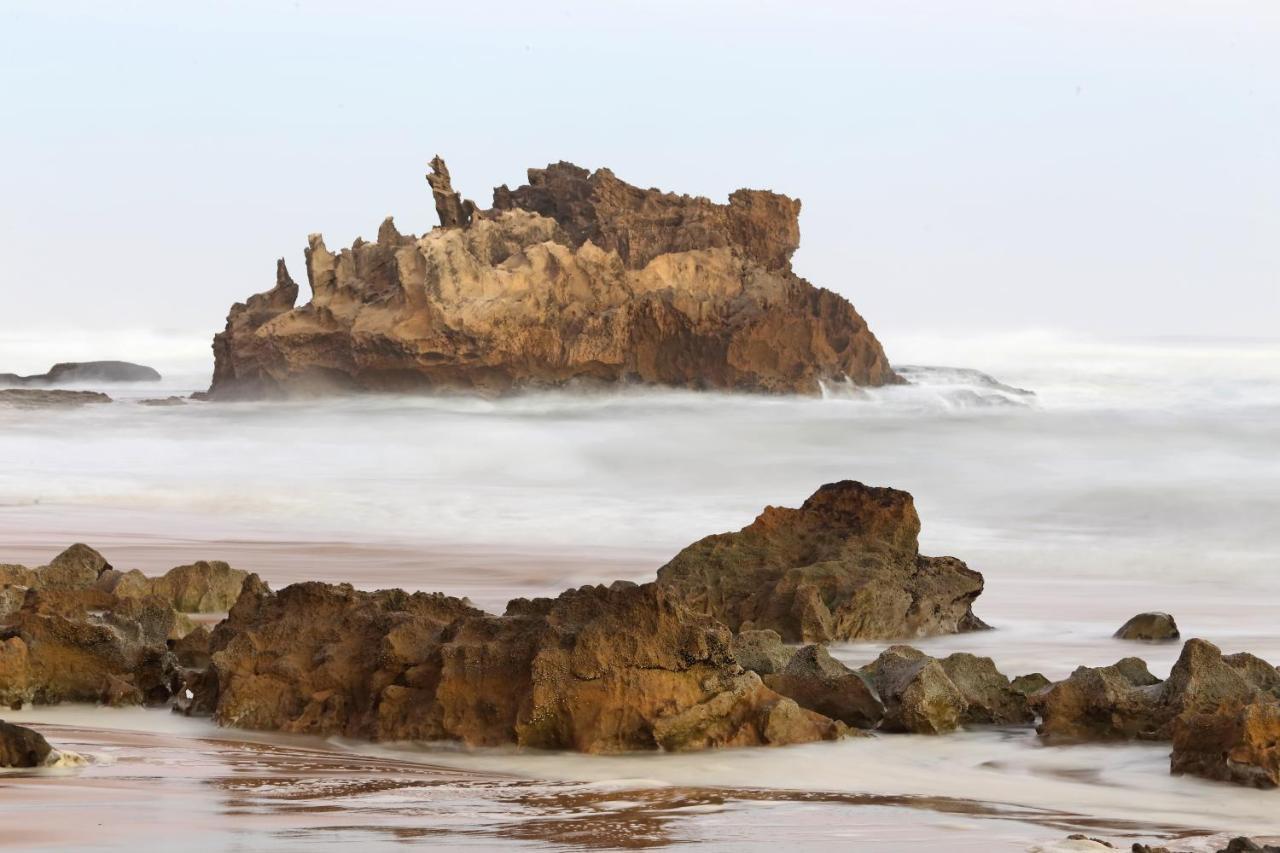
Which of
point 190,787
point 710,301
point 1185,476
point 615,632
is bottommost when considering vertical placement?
point 190,787

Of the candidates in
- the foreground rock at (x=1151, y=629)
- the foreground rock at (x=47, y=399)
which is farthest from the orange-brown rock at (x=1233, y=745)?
the foreground rock at (x=47, y=399)

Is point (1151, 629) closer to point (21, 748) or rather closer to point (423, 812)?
point (423, 812)

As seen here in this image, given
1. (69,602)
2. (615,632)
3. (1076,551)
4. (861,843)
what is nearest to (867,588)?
(615,632)

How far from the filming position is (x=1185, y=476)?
1565cm

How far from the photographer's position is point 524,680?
435cm

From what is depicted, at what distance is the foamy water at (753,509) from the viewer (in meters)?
4.15

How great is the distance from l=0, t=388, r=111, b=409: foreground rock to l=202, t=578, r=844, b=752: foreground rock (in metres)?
21.8

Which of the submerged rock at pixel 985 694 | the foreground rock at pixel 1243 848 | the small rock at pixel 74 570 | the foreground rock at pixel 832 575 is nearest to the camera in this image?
the foreground rock at pixel 1243 848

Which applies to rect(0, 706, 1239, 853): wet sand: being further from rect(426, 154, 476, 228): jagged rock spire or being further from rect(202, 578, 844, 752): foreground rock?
rect(426, 154, 476, 228): jagged rock spire

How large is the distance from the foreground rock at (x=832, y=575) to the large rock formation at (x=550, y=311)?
16.8 meters

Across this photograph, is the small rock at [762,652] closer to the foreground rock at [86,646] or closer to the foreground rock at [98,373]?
the foreground rock at [86,646]

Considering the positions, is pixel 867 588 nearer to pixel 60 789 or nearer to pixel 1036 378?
pixel 60 789

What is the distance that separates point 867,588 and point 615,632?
7.79 feet

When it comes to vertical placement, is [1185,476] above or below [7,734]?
above
